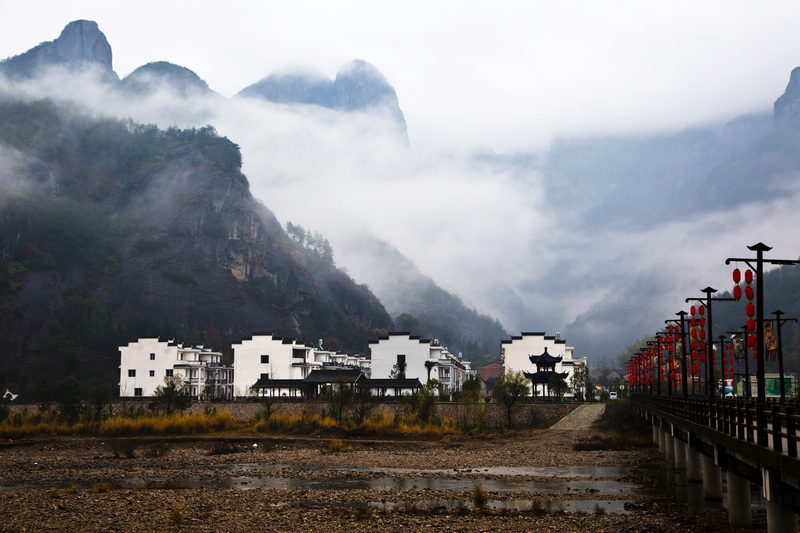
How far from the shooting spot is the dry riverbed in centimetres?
3030

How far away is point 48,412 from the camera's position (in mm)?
83625

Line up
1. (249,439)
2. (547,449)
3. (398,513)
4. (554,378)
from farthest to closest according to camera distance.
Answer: (554,378), (249,439), (547,449), (398,513)

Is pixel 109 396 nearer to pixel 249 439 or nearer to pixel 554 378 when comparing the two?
pixel 249 439

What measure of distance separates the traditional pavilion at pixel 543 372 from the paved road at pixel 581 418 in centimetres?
1092

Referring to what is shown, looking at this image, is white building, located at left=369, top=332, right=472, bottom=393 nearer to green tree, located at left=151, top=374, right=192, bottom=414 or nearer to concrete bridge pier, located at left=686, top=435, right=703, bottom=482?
green tree, located at left=151, top=374, right=192, bottom=414

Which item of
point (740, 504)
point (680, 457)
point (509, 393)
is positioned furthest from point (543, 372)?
point (740, 504)

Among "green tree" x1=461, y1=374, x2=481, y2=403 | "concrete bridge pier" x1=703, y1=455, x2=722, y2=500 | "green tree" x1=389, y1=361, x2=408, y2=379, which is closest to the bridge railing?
"concrete bridge pier" x1=703, y1=455, x2=722, y2=500

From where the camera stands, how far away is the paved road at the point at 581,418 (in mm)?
78719

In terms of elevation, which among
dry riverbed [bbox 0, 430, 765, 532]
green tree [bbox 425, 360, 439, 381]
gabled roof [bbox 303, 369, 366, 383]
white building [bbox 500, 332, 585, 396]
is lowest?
dry riverbed [bbox 0, 430, 765, 532]

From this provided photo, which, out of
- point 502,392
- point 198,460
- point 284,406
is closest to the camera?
point 198,460

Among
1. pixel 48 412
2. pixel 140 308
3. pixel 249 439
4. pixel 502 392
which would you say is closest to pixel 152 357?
pixel 48 412

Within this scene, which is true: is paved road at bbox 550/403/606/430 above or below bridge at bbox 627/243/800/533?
below

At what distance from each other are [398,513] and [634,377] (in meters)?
79.9

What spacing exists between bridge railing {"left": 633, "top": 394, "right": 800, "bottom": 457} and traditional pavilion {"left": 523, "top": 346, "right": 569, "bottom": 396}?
60.9 meters
